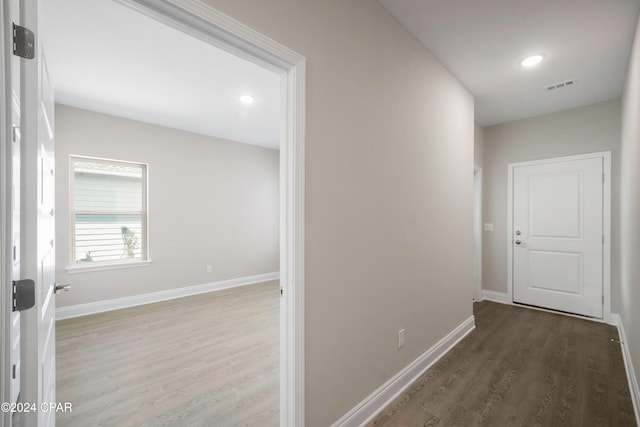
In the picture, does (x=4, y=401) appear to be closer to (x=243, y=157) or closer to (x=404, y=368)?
(x=404, y=368)

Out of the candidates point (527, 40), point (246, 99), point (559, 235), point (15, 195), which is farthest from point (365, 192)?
point (559, 235)

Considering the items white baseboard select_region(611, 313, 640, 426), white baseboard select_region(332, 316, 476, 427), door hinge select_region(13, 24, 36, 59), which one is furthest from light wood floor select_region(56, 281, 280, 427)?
white baseboard select_region(611, 313, 640, 426)

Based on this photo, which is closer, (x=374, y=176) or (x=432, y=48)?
(x=374, y=176)

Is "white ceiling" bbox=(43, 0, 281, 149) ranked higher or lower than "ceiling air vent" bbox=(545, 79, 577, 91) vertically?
lower

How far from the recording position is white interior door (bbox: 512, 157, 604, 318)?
12.0ft

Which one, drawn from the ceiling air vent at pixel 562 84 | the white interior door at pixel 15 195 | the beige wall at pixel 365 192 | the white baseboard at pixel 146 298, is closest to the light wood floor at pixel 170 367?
the white baseboard at pixel 146 298

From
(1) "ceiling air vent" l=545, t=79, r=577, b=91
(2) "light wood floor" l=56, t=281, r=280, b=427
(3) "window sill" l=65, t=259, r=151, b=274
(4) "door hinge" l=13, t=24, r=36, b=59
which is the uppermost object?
(1) "ceiling air vent" l=545, t=79, r=577, b=91

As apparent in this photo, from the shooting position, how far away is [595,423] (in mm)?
1832

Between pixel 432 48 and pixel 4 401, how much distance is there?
3.19 metres

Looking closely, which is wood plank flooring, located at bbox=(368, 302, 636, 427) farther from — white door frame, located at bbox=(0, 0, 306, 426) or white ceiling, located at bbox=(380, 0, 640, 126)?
white ceiling, located at bbox=(380, 0, 640, 126)

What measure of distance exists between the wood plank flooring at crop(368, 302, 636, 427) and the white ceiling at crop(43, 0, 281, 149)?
275cm

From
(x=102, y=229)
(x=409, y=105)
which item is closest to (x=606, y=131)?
(x=409, y=105)

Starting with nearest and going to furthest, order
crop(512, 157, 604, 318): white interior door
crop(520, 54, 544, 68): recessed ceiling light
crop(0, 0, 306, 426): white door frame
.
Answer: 1. crop(0, 0, 306, 426): white door frame
2. crop(520, 54, 544, 68): recessed ceiling light
3. crop(512, 157, 604, 318): white interior door

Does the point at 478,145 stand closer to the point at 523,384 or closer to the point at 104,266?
the point at 523,384
